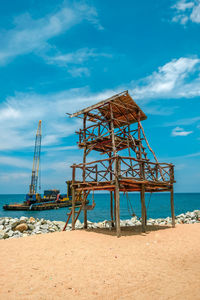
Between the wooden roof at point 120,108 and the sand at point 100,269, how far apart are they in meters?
8.85

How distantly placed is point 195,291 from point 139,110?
1428cm

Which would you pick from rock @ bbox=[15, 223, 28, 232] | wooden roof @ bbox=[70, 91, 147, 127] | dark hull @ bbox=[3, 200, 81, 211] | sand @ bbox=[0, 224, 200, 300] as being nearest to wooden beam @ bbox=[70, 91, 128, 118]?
wooden roof @ bbox=[70, 91, 147, 127]

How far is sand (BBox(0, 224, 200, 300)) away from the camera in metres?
5.87

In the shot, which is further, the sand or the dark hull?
the dark hull

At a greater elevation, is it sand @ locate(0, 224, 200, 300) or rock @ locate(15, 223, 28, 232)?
sand @ locate(0, 224, 200, 300)

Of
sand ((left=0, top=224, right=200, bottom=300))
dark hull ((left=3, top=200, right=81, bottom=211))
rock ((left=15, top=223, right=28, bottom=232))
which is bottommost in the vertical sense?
dark hull ((left=3, top=200, right=81, bottom=211))

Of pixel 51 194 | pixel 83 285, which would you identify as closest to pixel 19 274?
pixel 83 285

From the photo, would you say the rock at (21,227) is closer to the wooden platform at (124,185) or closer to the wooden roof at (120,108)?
the wooden platform at (124,185)

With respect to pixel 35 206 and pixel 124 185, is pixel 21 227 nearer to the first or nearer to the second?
pixel 124 185

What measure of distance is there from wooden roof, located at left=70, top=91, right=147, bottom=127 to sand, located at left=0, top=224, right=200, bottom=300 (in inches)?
348

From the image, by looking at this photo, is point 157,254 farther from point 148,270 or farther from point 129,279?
point 129,279

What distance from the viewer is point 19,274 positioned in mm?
7238

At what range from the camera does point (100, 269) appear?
7641mm

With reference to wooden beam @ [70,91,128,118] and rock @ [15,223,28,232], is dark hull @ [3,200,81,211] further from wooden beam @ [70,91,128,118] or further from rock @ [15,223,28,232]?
wooden beam @ [70,91,128,118]
